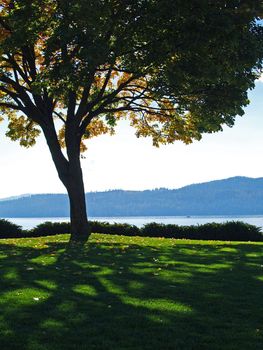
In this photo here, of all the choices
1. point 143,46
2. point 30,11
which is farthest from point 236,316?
point 30,11

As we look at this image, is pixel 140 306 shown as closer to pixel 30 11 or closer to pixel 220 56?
pixel 220 56

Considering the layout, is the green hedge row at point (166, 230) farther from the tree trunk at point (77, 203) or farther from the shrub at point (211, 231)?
the tree trunk at point (77, 203)

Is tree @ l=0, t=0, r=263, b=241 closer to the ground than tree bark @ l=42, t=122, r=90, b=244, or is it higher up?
higher up

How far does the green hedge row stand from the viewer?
3403 centimetres

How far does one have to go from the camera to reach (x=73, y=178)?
28.3 m

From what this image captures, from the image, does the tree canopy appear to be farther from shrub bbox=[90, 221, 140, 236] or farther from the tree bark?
shrub bbox=[90, 221, 140, 236]

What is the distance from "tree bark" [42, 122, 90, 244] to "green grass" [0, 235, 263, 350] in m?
11.8

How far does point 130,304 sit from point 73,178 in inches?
742

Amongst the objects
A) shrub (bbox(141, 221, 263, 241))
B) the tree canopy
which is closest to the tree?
the tree canopy

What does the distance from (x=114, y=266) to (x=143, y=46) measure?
11628mm

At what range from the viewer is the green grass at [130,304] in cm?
768

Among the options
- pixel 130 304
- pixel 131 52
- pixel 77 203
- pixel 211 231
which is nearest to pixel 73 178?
pixel 77 203

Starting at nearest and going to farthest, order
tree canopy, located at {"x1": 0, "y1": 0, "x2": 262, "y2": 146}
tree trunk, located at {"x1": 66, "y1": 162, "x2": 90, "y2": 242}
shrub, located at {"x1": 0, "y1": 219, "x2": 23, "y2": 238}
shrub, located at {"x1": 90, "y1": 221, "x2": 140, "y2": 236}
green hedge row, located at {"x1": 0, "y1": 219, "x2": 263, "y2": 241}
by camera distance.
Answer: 1. tree canopy, located at {"x1": 0, "y1": 0, "x2": 262, "y2": 146}
2. tree trunk, located at {"x1": 66, "y1": 162, "x2": 90, "y2": 242}
3. green hedge row, located at {"x1": 0, "y1": 219, "x2": 263, "y2": 241}
4. shrub, located at {"x1": 90, "y1": 221, "x2": 140, "y2": 236}
5. shrub, located at {"x1": 0, "y1": 219, "x2": 23, "y2": 238}

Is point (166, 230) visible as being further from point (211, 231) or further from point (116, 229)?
point (116, 229)
